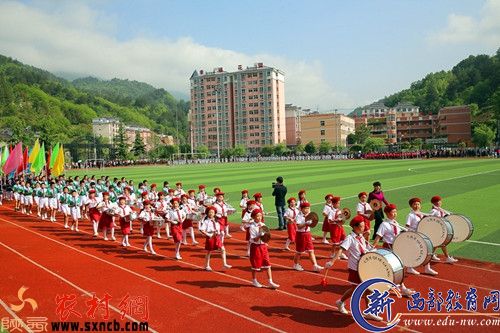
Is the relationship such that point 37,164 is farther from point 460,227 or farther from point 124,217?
point 460,227

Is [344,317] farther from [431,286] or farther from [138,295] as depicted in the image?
[138,295]

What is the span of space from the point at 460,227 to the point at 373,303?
471 centimetres

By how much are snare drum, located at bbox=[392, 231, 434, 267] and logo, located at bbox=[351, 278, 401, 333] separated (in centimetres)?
154

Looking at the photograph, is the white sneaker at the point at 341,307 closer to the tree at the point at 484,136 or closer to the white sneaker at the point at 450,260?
the white sneaker at the point at 450,260

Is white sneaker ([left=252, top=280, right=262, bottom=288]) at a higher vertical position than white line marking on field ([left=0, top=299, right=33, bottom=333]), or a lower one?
higher

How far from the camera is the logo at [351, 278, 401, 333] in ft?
22.4

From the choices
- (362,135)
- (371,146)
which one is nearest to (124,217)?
(371,146)

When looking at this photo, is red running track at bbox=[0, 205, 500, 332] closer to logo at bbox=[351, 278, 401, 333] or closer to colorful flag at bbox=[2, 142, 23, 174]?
logo at bbox=[351, 278, 401, 333]

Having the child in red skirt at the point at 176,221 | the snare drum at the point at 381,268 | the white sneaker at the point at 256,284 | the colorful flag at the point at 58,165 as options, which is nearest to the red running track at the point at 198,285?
the white sneaker at the point at 256,284

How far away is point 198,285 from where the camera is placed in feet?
30.8

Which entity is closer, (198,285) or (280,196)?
(198,285)

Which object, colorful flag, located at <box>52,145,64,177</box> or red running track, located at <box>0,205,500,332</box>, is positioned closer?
red running track, located at <box>0,205,500,332</box>

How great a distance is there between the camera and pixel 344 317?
743 cm

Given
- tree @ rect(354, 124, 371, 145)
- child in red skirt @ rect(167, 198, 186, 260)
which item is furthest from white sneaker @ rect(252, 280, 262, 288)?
tree @ rect(354, 124, 371, 145)
